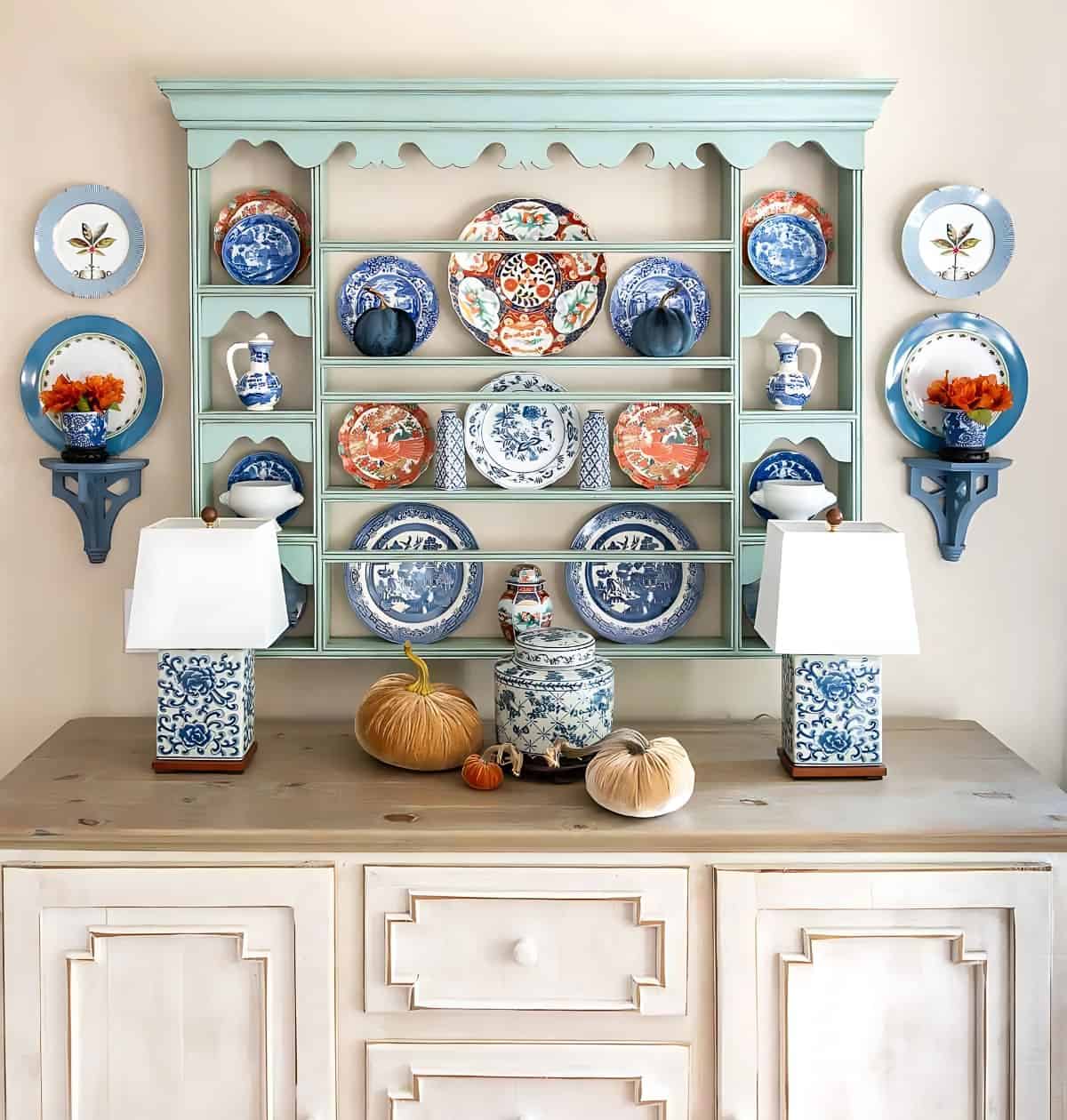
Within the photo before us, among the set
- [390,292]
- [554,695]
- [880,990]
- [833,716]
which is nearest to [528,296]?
[390,292]

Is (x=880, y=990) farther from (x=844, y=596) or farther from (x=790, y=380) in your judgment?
(x=790, y=380)

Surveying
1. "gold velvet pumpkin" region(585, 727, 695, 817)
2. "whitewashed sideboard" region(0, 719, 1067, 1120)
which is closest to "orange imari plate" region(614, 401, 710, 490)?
"gold velvet pumpkin" region(585, 727, 695, 817)

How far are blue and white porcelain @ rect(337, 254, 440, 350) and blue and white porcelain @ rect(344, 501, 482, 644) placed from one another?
330mm

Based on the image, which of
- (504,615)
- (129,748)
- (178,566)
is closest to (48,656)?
(129,748)

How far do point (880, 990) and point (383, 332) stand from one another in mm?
1347

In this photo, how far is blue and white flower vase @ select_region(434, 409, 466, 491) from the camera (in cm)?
217

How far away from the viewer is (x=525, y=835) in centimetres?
170

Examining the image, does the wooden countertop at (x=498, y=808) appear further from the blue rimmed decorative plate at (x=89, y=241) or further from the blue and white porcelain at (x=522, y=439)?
the blue rimmed decorative plate at (x=89, y=241)

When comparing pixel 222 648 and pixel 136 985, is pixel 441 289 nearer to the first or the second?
pixel 222 648

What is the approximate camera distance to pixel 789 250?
2205 mm

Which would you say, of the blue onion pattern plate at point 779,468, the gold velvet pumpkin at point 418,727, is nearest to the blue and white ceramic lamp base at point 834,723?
the blue onion pattern plate at point 779,468

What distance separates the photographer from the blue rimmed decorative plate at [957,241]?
2.19m

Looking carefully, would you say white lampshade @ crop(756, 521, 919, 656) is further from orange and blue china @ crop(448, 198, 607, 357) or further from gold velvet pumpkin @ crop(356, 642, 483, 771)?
orange and blue china @ crop(448, 198, 607, 357)

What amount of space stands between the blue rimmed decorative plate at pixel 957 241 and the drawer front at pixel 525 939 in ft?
4.03
